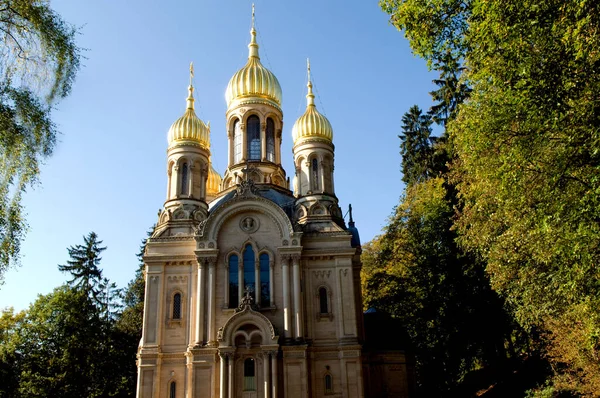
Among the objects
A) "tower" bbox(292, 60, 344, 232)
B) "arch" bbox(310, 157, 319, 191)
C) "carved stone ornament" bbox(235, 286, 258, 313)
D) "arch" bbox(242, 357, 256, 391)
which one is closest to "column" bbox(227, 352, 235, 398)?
"arch" bbox(242, 357, 256, 391)

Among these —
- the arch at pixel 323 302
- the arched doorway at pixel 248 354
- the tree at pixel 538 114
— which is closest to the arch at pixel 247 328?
the arched doorway at pixel 248 354

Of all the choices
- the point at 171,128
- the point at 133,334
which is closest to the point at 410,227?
the point at 171,128

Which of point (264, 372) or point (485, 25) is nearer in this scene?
point (485, 25)

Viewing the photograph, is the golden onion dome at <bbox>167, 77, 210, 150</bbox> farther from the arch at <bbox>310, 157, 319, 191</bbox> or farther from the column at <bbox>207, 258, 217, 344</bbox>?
the column at <bbox>207, 258, 217, 344</bbox>

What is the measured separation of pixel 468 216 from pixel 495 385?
40.5ft

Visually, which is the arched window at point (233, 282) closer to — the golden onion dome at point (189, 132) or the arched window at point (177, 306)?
the arched window at point (177, 306)

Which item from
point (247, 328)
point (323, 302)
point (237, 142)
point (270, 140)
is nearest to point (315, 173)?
point (270, 140)

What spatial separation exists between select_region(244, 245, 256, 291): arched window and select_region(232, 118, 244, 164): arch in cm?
815

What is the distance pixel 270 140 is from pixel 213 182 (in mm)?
7766

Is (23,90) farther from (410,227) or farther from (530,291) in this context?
(410,227)

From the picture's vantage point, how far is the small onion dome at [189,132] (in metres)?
29.6

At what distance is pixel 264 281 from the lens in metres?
26.1

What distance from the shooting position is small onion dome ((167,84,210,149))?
2959 cm

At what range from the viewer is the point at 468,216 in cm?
2044
